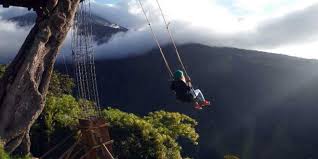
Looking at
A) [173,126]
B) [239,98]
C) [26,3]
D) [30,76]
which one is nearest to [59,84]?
[173,126]

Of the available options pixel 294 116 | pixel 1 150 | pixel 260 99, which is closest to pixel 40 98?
pixel 1 150

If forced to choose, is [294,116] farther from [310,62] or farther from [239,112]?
[310,62]

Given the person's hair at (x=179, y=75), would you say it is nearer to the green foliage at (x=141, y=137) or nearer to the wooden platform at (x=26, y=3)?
the wooden platform at (x=26, y=3)

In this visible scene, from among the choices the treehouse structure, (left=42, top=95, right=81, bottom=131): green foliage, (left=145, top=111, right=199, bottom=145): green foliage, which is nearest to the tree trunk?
the treehouse structure

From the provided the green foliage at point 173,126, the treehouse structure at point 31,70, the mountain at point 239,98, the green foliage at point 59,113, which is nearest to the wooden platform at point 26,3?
the treehouse structure at point 31,70

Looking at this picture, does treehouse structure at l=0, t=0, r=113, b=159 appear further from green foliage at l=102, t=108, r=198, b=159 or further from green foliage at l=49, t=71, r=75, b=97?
green foliage at l=49, t=71, r=75, b=97

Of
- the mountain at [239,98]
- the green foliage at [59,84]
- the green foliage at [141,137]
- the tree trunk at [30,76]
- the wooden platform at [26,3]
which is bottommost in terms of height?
the mountain at [239,98]
